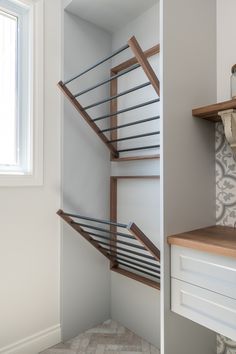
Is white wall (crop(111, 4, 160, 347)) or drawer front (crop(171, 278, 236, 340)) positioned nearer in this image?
drawer front (crop(171, 278, 236, 340))

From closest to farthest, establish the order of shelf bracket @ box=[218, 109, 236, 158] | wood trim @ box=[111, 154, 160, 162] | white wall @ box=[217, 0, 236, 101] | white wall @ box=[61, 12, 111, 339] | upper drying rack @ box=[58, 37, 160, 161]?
shelf bracket @ box=[218, 109, 236, 158] < white wall @ box=[217, 0, 236, 101] < upper drying rack @ box=[58, 37, 160, 161] < wood trim @ box=[111, 154, 160, 162] < white wall @ box=[61, 12, 111, 339]

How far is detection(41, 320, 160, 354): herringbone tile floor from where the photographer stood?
157cm

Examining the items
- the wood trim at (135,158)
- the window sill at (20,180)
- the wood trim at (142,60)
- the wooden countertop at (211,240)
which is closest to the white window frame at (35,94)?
the window sill at (20,180)

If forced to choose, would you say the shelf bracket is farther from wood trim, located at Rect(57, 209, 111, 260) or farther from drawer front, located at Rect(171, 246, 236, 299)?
wood trim, located at Rect(57, 209, 111, 260)

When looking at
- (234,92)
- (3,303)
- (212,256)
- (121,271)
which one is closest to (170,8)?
(234,92)

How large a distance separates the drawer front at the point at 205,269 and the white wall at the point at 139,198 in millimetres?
499

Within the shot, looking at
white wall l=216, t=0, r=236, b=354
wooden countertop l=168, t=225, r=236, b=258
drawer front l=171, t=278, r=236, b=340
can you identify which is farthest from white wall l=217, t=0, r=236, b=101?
drawer front l=171, t=278, r=236, b=340

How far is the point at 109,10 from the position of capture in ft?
5.42

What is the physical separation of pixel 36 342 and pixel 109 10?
2.14 metres

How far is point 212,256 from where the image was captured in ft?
3.21

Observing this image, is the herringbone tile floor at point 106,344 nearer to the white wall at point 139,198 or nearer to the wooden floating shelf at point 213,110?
the white wall at point 139,198

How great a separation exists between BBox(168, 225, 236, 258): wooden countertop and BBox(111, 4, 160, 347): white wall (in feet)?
1.46

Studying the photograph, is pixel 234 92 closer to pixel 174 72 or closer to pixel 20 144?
pixel 174 72

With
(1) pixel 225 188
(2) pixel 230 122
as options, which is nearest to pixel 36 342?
(1) pixel 225 188
